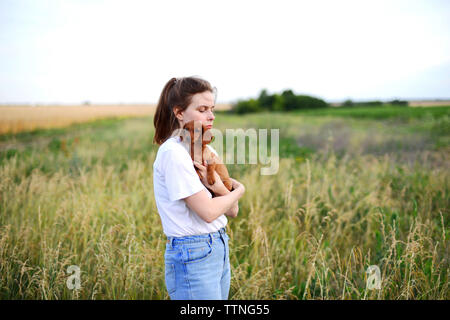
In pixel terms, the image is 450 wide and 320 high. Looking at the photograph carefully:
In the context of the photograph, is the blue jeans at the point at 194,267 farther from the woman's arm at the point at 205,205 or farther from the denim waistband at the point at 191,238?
the woman's arm at the point at 205,205

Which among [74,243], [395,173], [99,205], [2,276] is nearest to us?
[2,276]

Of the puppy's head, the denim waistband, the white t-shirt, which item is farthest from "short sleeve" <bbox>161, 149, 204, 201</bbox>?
the denim waistband

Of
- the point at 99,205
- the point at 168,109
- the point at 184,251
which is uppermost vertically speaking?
the point at 168,109

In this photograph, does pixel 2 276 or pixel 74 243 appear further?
pixel 74 243

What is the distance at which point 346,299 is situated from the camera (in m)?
2.14

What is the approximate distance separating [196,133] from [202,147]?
79 mm

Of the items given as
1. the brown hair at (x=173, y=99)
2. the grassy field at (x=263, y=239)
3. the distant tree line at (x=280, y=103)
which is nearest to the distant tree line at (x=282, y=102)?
the distant tree line at (x=280, y=103)

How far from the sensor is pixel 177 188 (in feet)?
3.65

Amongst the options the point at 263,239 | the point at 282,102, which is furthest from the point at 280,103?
the point at 263,239

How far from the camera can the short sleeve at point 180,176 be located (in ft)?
3.62

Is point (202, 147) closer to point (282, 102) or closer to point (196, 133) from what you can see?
point (196, 133)
